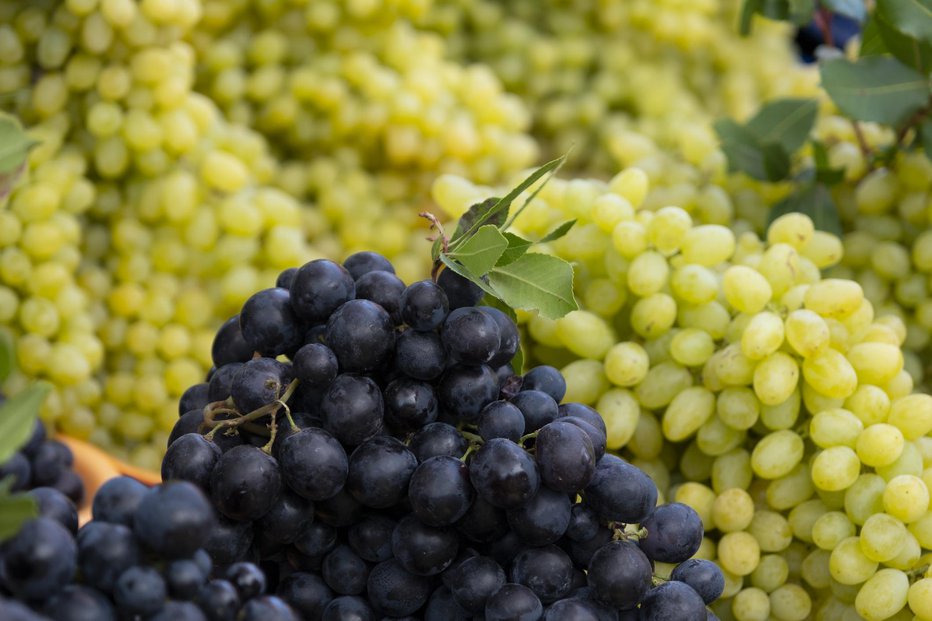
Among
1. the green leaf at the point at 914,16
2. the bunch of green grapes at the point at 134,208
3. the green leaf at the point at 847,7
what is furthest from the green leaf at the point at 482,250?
the green leaf at the point at 847,7

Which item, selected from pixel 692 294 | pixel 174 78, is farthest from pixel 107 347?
pixel 692 294

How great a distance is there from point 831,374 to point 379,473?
0.46 metres

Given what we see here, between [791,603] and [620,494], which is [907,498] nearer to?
[791,603]

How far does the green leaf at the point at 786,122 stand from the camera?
3.99ft

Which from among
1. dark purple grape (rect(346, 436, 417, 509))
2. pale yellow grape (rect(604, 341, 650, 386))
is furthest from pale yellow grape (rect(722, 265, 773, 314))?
dark purple grape (rect(346, 436, 417, 509))

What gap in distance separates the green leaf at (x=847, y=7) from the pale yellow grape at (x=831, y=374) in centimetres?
60

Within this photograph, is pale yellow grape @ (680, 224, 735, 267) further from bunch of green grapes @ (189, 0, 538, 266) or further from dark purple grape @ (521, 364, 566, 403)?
bunch of green grapes @ (189, 0, 538, 266)

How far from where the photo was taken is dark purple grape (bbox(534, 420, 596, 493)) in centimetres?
63

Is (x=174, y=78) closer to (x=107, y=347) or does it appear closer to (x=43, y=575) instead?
(x=107, y=347)

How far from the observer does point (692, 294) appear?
3.00ft

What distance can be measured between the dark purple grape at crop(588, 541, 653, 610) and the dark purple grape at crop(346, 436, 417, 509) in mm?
154

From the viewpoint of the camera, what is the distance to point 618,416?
881 millimetres

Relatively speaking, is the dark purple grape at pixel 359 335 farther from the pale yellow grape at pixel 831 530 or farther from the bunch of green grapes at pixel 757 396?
the pale yellow grape at pixel 831 530

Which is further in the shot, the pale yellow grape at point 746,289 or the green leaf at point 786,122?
the green leaf at point 786,122
